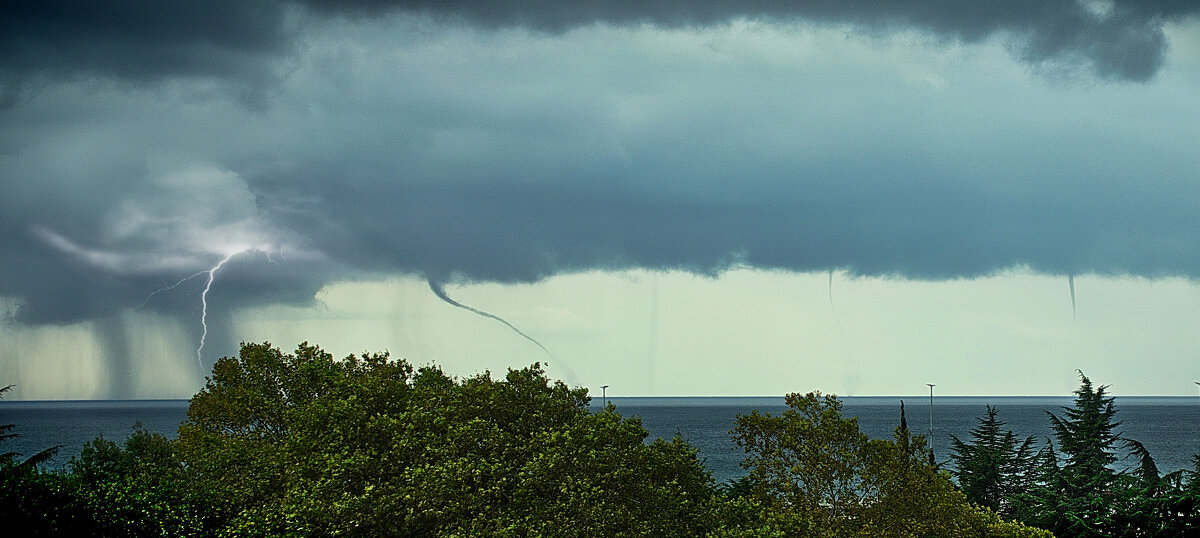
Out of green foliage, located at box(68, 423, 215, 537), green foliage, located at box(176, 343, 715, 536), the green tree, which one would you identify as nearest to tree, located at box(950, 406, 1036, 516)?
green foliage, located at box(176, 343, 715, 536)

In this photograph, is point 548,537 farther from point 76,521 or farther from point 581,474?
point 76,521

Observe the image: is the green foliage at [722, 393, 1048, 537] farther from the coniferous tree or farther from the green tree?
the green tree

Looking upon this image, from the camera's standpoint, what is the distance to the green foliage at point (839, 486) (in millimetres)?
36000

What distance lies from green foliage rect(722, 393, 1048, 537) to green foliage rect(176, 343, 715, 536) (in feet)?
9.39

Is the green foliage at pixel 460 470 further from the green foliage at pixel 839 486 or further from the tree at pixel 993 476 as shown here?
the tree at pixel 993 476

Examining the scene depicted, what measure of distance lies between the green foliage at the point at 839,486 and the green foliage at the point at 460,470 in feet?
9.39

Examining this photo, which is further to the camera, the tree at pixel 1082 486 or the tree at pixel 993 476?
the tree at pixel 993 476

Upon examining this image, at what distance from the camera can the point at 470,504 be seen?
31438 mm

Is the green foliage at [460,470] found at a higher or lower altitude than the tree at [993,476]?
higher

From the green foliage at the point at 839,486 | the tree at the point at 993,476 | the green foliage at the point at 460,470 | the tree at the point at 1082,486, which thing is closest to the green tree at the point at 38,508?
the green foliage at the point at 460,470

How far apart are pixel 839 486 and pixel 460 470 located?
15.7 metres

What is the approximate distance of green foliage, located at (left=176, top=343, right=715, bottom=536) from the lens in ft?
103

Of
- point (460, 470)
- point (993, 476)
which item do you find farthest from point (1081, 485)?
point (460, 470)

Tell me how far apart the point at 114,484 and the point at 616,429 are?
1697 centimetres
